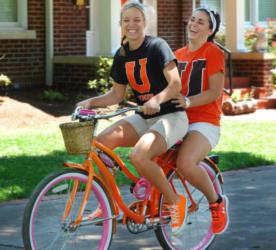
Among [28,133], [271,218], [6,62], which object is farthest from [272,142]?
[6,62]

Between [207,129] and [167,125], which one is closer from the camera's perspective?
[167,125]

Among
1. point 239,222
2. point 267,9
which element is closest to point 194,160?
point 239,222

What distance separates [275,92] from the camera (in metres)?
18.3

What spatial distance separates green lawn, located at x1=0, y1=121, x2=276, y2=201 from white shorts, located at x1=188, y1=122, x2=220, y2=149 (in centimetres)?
269

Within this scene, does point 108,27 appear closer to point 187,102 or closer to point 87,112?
point 187,102

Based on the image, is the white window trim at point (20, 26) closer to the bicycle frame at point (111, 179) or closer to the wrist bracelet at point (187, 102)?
the bicycle frame at point (111, 179)

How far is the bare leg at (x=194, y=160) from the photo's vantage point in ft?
18.8

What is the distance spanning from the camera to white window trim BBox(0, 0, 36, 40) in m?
15.6

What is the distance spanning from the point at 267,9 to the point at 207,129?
17.2 m

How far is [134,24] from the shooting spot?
5.58m

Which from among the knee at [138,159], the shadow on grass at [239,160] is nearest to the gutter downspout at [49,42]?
the shadow on grass at [239,160]

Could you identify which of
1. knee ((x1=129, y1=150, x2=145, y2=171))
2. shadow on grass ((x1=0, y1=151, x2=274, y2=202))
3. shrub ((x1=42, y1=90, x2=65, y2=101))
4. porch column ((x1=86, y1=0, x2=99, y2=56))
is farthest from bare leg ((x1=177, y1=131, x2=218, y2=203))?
porch column ((x1=86, y1=0, x2=99, y2=56))

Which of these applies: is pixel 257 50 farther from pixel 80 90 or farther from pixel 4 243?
pixel 4 243

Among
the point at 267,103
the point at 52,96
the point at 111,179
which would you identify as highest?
the point at 52,96
